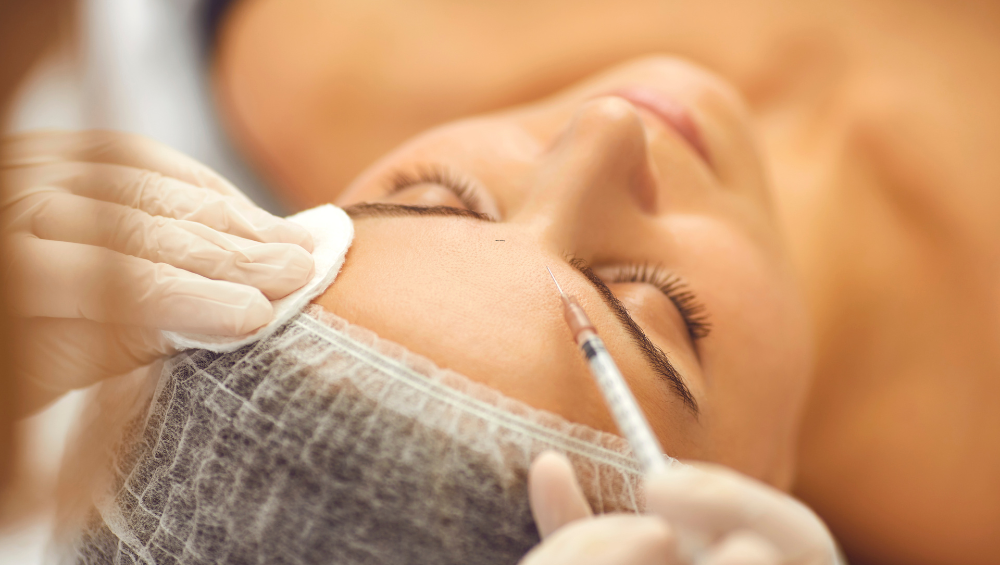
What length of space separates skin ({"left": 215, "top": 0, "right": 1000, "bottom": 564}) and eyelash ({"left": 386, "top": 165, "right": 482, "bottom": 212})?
2.37ft

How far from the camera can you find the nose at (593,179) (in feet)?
2.68

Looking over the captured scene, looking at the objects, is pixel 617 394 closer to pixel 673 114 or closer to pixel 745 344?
pixel 745 344

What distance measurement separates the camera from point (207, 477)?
70 centimetres

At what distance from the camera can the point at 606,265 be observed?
0.86 metres

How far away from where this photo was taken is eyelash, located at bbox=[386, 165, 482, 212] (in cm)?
90

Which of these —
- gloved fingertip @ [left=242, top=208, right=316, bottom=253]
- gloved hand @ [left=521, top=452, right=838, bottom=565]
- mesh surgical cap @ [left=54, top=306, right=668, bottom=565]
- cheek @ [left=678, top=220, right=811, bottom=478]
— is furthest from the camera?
cheek @ [left=678, top=220, right=811, bottom=478]

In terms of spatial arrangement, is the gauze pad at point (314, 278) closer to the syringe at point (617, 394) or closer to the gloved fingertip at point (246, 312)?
the gloved fingertip at point (246, 312)

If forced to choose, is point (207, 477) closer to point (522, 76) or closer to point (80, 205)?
point (80, 205)

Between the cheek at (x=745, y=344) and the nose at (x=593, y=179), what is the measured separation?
0.11 meters

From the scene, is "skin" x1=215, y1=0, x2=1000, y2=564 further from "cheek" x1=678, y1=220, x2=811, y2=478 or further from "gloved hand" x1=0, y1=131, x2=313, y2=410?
"gloved hand" x1=0, y1=131, x2=313, y2=410

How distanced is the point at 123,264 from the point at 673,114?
36.2 inches

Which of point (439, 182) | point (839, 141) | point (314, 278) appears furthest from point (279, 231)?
point (839, 141)

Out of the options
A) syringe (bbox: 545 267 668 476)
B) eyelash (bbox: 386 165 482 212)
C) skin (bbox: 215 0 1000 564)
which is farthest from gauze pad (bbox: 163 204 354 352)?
skin (bbox: 215 0 1000 564)

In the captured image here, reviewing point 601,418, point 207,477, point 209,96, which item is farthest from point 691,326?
point 209,96
